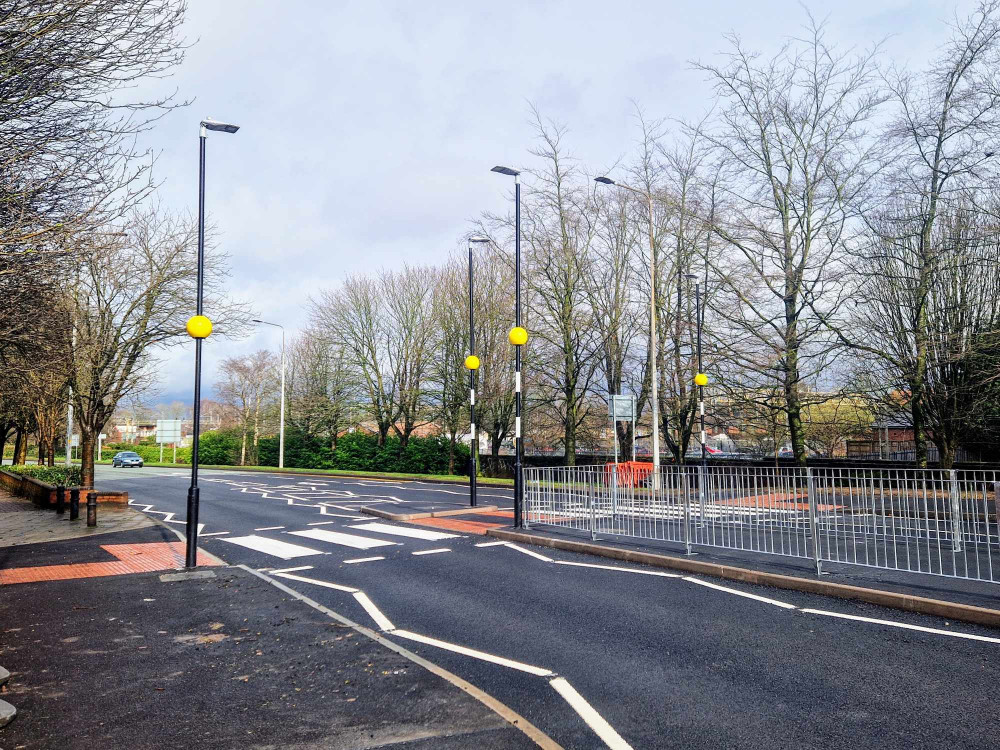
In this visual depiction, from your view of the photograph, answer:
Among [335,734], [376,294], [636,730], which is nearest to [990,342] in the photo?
[636,730]

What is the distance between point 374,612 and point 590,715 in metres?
3.55

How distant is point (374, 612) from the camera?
752 centimetres

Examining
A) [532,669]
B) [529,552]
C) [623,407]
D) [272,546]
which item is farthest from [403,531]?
[623,407]

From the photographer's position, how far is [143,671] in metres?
5.52

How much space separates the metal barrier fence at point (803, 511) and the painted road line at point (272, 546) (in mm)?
4543

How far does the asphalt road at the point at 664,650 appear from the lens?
4461 millimetres

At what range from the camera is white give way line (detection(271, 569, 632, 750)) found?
434 centimetres

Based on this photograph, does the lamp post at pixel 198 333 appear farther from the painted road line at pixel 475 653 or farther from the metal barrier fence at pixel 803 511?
the metal barrier fence at pixel 803 511

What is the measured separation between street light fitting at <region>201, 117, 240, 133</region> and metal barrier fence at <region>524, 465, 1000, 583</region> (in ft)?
27.6

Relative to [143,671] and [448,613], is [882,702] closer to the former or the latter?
[448,613]

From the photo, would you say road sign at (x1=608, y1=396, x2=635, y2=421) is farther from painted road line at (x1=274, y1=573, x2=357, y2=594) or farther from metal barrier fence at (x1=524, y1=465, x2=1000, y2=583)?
painted road line at (x1=274, y1=573, x2=357, y2=594)

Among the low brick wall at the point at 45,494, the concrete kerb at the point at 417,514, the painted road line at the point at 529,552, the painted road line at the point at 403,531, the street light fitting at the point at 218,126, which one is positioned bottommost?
the painted road line at the point at 529,552

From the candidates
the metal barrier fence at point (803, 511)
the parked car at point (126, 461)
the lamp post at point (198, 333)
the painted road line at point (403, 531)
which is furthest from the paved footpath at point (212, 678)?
the parked car at point (126, 461)

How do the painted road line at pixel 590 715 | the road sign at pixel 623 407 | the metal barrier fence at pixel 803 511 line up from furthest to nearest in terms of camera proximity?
the road sign at pixel 623 407, the metal barrier fence at pixel 803 511, the painted road line at pixel 590 715
